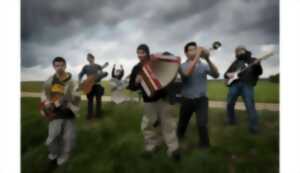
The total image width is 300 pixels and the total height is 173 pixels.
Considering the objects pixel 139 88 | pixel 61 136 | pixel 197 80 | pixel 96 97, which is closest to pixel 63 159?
pixel 61 136

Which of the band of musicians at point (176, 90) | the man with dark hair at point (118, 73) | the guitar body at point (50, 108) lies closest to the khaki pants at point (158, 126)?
the band of musicians at point (176, 90)

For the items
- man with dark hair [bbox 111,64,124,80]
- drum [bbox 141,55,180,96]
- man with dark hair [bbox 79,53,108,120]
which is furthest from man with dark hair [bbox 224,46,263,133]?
man with dark hair [bbox 79,53,108,120]

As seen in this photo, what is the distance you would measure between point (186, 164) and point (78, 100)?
0.82 metres

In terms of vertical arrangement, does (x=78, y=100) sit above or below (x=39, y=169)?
above

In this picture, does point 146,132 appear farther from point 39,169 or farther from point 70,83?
point 39,169

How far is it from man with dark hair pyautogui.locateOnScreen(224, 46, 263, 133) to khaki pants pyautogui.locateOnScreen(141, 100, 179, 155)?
0.37m

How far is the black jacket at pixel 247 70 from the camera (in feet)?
7.09

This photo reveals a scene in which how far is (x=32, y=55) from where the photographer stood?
7.36ft

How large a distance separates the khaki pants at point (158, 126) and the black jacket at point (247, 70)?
0.45 metres

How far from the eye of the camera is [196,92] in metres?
2.18

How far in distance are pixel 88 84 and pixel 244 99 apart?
1.02 meters

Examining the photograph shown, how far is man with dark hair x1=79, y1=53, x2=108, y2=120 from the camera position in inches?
88.0

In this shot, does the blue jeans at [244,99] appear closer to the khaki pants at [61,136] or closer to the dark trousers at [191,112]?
the dark trousers at [191,112]
